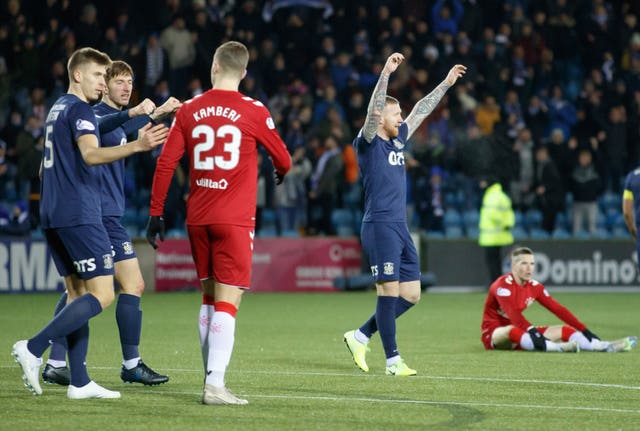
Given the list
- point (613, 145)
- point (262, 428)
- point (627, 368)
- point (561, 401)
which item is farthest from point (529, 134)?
point (262, 428)

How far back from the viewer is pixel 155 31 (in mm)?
22938

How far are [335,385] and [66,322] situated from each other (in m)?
2.15

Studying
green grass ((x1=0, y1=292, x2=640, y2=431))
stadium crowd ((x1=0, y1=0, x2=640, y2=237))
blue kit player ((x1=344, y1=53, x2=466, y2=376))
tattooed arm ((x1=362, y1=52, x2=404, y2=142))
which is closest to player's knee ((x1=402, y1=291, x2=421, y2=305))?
blue kit player ((x1=344, y1=53, x2=466, y2=376))

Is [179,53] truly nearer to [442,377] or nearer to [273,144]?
[442,377]

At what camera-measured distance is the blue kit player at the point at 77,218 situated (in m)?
7.31

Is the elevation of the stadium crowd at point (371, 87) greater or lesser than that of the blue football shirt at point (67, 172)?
greater

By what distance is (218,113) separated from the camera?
288 inches

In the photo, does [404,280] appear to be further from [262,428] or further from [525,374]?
[262,428]

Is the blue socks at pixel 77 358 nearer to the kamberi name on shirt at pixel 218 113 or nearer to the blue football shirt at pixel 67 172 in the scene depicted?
the blue football shirt at pixel 67 172

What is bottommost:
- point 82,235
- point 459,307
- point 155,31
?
point 459,307

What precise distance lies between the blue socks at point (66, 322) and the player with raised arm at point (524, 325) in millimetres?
5328

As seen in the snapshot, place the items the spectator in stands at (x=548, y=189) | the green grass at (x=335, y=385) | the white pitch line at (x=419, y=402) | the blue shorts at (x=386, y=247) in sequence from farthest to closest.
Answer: the spectator in stands at (x=548, y=189) → the blue shorts at (x=386, y=247) → the white pitch line at (x=419, y=402) → the green grass at (x=335, y=385)

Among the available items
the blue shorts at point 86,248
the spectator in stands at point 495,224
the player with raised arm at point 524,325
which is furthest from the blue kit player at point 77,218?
the spectator in stands at point 495,224

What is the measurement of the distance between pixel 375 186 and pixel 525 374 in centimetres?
200
